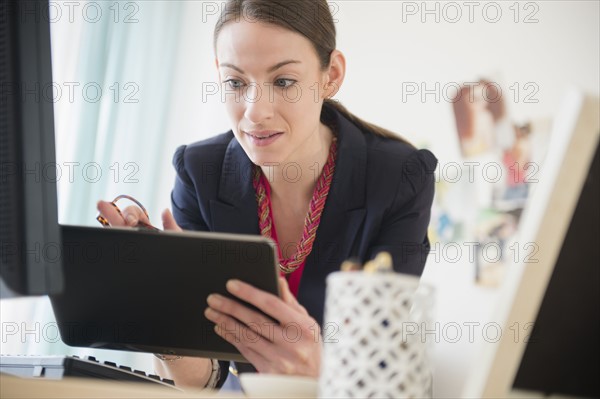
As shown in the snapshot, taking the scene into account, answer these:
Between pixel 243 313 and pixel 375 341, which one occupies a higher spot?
pixel 375 341

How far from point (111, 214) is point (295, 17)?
0.56 meters

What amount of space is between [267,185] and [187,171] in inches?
7.1

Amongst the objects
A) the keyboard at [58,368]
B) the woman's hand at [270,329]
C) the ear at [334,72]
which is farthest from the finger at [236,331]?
the ear at [334,72]

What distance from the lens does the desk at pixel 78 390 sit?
56 cm

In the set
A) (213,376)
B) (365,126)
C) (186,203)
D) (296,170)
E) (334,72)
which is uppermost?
(334,72)

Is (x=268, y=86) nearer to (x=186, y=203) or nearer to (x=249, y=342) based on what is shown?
(x=186, y=203)

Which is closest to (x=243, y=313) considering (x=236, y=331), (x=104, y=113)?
(x=236, y=331)

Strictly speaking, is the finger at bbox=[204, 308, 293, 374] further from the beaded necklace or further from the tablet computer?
the beaded necklace

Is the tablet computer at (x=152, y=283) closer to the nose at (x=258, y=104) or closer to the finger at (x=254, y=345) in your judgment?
the finger at (x=254, y=345)

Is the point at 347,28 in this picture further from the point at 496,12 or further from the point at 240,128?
the point at 240,128

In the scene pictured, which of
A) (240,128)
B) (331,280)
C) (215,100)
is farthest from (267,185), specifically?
(215,100)

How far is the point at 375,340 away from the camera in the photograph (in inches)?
22.0

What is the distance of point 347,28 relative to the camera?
334 cm

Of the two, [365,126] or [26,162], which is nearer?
[26,162]
